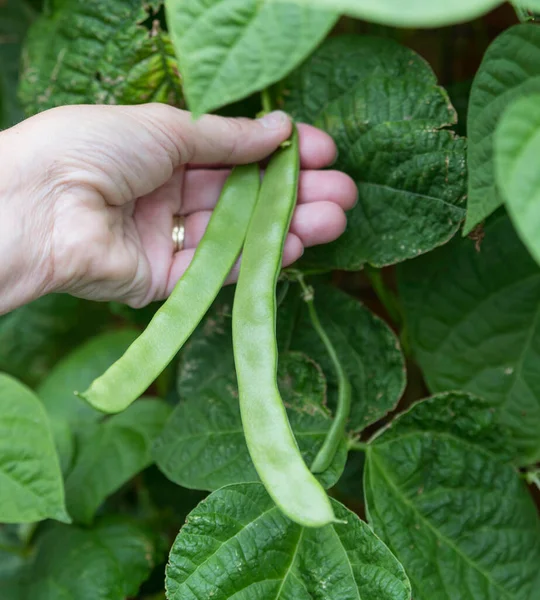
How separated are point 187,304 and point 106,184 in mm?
194

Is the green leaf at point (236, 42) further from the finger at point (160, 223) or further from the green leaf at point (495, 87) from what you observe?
the finger at point (160, 223)

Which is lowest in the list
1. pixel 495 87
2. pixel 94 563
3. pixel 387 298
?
pixel 94 563

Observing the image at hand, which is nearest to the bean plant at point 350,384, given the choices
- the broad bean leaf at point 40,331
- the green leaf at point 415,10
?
the green leaf at point 415,10

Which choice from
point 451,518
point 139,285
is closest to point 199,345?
point 139,285

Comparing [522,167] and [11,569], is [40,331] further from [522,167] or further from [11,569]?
[522,167]

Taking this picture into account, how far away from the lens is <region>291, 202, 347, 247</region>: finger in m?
0.86

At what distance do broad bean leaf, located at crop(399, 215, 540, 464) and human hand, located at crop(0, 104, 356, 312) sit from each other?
8.5 inches

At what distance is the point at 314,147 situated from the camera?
2.94ft

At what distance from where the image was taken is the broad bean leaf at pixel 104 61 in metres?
0.97

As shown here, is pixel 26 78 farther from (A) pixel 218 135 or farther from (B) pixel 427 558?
(B) pixel 427 558

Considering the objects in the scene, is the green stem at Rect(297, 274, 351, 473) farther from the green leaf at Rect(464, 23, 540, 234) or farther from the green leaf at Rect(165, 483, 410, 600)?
the green leaf at Rect(464, 23, 540, 234)

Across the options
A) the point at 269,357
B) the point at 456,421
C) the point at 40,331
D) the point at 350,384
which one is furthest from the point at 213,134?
the point at 40,331

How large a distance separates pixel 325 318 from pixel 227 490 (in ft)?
1.11

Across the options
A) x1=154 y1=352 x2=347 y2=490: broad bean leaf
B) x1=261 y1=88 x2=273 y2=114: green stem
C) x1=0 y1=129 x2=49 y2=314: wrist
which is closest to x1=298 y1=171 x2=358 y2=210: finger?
x1=261 y1=88 x2=273 y2=114: green stem
